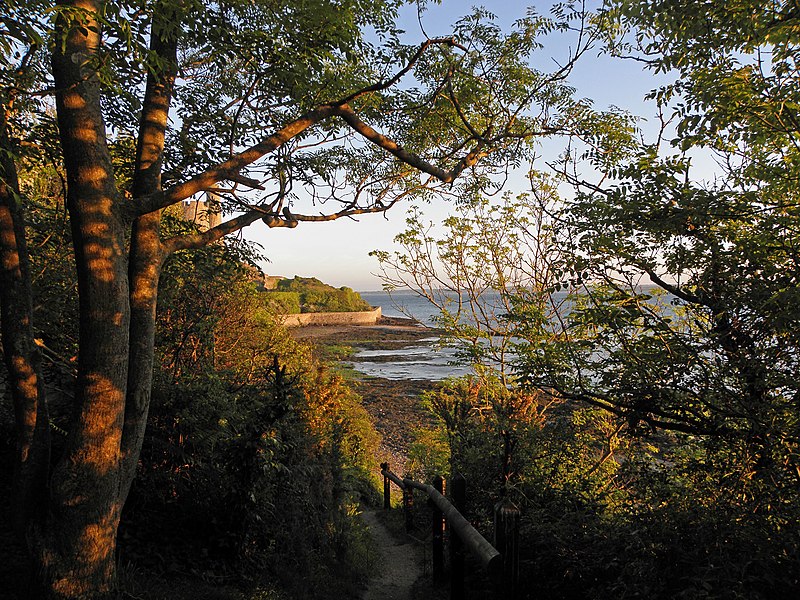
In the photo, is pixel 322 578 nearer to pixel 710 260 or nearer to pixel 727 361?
pixel 727 361

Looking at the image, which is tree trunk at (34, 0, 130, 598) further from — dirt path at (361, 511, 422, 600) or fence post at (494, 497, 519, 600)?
dirt path at (361, 511, 422, 600)

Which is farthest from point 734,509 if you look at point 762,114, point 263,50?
point 263,50

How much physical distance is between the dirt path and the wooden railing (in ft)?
2.26

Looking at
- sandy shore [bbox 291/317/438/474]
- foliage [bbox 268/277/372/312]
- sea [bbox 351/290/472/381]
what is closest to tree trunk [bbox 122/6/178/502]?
sandy shore [bbox 291/317/438/474]

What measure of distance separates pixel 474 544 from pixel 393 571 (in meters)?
3.66

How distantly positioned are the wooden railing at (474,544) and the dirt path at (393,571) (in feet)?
2.26

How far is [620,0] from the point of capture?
14.1 feet

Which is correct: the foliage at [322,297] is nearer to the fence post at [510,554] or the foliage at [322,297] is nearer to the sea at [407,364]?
the sea at [407,364]

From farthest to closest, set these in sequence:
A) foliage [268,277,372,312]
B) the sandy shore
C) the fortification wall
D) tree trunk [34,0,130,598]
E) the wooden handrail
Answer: foliage [268,277,372,312], the fortification wall, the sandy shore, the wooden handrail, tree trunk [34,0,130,598]

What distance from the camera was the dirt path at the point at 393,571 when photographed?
596 centimetres

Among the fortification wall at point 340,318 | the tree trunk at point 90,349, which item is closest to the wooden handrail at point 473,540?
the tree trunk at point 90,349

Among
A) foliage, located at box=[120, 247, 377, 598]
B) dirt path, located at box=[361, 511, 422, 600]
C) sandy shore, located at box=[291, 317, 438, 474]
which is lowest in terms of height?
sandy shore, located at box=[291, 317, 438, 474]

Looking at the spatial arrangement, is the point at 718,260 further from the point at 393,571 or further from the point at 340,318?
the point at 340,318

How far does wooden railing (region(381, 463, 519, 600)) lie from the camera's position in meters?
3.54
